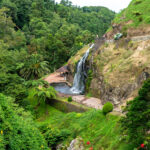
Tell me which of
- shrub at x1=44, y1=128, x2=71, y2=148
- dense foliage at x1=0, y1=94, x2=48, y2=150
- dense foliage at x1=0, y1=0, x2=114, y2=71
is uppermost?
dense foliage at x1=0, y1=0, x2=114, y2=71

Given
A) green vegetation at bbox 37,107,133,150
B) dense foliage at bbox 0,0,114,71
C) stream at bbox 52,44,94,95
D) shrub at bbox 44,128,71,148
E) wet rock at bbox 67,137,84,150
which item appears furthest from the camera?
dense foliage at bbox 0,0,114,71

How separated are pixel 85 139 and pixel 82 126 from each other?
5.93ft

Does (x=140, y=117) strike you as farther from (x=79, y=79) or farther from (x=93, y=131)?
(x=79, y=79)

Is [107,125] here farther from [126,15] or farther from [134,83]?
[126,15]

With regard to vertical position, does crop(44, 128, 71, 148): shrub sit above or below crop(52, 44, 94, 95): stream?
below

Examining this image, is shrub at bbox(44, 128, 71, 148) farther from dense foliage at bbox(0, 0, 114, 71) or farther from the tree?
dense foliage at bbox(0, 0, 114, 71)

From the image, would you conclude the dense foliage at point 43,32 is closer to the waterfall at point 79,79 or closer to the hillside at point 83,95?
the hillside at point 83,95

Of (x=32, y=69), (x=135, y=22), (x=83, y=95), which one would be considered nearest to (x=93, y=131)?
(x=83, y=95)

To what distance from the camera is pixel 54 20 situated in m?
59.8

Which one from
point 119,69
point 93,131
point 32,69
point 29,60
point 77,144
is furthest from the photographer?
point 29,60

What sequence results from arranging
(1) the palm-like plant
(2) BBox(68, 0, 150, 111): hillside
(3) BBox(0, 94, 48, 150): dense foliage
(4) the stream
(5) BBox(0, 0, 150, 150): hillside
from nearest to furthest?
(3) BBox(0, 94, 48, 150): dense foliage < (5) BBox(0, 0, 150, 150): hillside < (2) BBox(68, 0, 150, 111): hillside < (4) the stream < (1) the palm-like plant

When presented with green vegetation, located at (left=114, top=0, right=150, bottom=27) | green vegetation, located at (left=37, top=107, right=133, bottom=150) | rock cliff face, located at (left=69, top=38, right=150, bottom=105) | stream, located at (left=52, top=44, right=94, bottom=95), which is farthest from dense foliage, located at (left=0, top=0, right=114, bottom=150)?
green vegetation, located at (left=114, top=0, right=150, bottom=27)

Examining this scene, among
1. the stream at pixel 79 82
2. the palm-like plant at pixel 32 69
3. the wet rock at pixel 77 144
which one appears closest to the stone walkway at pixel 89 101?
the stream at pixel 79 82

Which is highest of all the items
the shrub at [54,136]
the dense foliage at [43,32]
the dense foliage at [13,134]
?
the dense foliage at [43,32]
